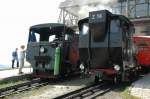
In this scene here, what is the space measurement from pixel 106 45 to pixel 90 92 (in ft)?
7.83

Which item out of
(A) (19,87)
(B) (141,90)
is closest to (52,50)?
(A) (19,87)

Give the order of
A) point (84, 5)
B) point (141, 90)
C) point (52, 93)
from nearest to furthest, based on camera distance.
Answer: point (141, 90), point (52, 93), point (84, 5)

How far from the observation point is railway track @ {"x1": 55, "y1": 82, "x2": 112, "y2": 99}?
1184cm

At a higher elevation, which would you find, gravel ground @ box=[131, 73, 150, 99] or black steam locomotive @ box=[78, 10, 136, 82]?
black steam locomotive @ box=[78, 10, 136, 82]

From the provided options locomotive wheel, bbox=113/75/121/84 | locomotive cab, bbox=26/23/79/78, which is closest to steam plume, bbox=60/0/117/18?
locomotive cab, bbox=26/23/79/78

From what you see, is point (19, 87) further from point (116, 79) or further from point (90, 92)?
point (116, 79)

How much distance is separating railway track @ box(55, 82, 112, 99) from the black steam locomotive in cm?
44

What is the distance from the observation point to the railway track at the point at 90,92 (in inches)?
466

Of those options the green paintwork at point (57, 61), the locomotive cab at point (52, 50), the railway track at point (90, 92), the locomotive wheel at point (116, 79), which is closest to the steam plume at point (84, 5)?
the locomotive cab at point (52, 50)

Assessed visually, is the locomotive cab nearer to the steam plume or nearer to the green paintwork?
the green paintwork

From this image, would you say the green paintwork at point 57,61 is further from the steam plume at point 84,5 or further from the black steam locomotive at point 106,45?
the steam plume at point 84,5

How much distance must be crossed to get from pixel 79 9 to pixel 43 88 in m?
31.3

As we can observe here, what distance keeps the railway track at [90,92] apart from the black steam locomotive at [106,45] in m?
0.44

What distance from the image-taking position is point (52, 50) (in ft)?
52.3
